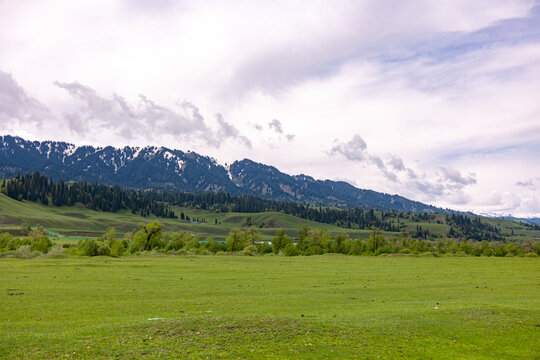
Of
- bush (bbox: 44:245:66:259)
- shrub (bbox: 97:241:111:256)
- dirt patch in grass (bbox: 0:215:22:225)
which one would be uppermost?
shrub (bbox: 97:241:111:256)

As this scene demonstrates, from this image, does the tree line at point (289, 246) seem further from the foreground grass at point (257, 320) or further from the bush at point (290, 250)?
the foreground grass at point (257, 320)

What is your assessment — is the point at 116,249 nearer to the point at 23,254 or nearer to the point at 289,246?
the point at 23,254

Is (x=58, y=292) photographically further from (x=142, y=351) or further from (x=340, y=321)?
(x=340, y=321)

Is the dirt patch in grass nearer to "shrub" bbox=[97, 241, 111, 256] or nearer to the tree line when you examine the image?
the tree line

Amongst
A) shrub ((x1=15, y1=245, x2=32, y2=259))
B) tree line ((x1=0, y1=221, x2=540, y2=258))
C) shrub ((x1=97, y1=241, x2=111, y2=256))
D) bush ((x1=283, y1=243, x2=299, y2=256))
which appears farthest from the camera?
bush ((x1=283, y1=243, x2=299, y2=256))

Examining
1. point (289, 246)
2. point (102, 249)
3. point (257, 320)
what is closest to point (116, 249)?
point (102, 249)

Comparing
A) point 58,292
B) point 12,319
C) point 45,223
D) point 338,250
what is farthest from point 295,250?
point 45,223

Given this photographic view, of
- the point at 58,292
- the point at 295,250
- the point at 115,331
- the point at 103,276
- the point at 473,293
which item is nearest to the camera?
the point at 115,331

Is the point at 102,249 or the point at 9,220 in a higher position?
the point at 102,249

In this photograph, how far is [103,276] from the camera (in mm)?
44969

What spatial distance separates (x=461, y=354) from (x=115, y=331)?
18.3m

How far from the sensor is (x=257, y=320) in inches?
803

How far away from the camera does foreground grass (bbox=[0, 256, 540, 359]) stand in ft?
52.8

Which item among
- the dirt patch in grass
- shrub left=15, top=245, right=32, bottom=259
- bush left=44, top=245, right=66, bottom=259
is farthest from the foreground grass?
the dirt patch in grass
